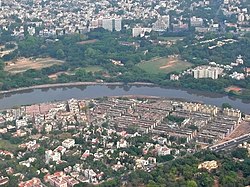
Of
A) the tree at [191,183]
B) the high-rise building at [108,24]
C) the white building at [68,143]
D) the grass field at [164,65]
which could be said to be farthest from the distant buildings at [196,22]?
the tree at [191,183]

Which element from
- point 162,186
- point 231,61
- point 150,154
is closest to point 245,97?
point 231,61

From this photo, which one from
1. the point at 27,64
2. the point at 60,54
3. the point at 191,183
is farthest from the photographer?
the point at 60,54

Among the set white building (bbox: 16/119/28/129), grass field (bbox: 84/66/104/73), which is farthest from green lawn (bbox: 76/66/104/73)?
white building (bbox: 16/119/28/129)

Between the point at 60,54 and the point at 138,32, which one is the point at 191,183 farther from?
the point at 138,32

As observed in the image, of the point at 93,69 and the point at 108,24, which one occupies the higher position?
the point at 108,24

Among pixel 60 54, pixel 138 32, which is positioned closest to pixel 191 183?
pixel 60 54

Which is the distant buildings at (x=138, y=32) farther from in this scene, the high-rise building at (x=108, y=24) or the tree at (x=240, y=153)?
the tree at (x=240, y=153)
